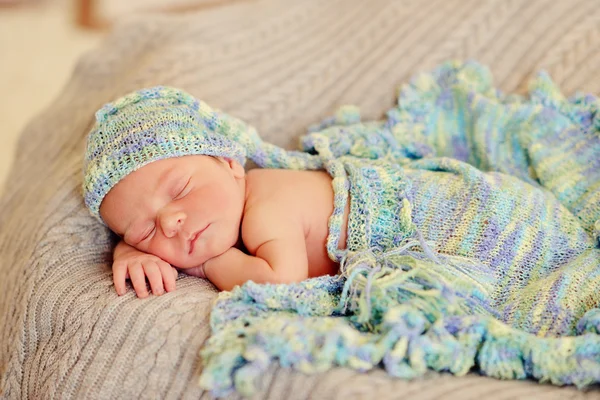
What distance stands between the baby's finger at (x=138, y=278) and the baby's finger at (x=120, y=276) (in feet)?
0.04

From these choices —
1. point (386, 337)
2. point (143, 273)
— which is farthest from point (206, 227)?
point (386, 337)

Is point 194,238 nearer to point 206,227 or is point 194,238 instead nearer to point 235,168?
point 206,227

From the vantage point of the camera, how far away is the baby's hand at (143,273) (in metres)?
1.06

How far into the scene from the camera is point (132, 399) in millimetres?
946

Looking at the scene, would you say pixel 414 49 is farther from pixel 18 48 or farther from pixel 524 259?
pixel 18 48

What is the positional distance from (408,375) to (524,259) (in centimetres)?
36

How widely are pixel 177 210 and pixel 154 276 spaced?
115 millimetres

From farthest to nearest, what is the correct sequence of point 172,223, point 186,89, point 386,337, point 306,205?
point 186,89 < point 306,205 < point 172,223 < point 386,337

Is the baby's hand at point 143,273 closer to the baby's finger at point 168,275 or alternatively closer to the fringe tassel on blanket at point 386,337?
the baby's finger at point 168,275

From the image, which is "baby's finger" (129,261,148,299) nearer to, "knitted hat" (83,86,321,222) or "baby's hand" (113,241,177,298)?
"baby's hand" (113,241,177,298)

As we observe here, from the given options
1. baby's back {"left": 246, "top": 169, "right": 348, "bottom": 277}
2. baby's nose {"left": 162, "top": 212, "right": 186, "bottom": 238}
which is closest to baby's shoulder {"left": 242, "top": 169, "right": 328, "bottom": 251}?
baby's back {"left": 246, "top": 169, "right": 348, "bottom": 277}

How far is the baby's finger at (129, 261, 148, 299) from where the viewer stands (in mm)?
1050

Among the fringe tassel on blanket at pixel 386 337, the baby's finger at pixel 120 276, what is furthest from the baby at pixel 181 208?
the fringe tassel on blanket at pixel 386 337

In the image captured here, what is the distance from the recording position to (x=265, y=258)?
1.09 m
